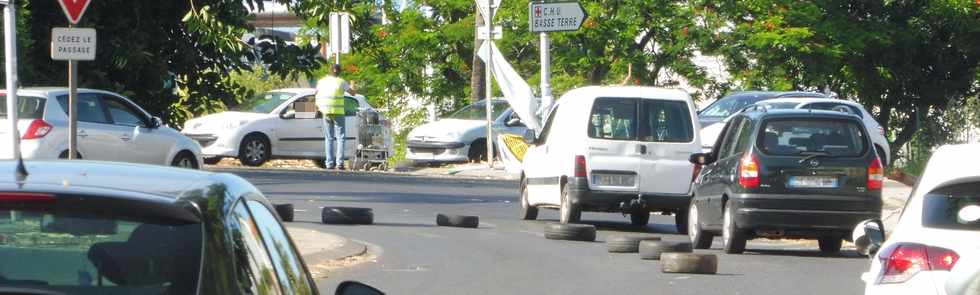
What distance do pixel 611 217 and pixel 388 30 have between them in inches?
857

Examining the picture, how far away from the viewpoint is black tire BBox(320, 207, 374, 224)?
17.5m

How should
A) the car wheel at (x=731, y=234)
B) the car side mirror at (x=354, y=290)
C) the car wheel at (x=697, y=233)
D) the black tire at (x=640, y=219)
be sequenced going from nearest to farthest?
the car side mirror at (x=354, y=290) → the car wheel at (x=731, y=234) → the car wheel at (x=697, y=233) → the black tire at (x=640, y=219)

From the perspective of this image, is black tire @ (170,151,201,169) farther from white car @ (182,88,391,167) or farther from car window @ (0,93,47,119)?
white car @ (182,88,391,167)

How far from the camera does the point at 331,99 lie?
2794 centimetres

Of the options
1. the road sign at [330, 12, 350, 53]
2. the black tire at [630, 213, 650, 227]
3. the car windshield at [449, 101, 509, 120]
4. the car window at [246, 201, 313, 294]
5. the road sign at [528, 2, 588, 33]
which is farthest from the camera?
the car windshield at [449, 101, 509, 120]

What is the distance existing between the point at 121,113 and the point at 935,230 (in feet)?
53.2

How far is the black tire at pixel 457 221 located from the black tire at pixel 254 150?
11.5 meters

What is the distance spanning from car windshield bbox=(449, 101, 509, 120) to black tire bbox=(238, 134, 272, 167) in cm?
400

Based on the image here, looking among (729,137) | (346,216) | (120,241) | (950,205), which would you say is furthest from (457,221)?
(120,241)

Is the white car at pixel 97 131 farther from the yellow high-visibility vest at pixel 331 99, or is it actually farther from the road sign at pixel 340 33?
the yellow high-visibility vest at pixel 331 99

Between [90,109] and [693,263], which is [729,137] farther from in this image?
[90,109]

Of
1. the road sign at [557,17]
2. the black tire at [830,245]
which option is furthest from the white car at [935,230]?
the road sign at [557,17]

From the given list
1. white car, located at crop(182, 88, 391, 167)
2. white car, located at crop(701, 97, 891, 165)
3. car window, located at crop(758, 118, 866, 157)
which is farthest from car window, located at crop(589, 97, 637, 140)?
white car, located at crop(182, 88, 391, 167)

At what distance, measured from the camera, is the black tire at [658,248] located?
14414 mm
